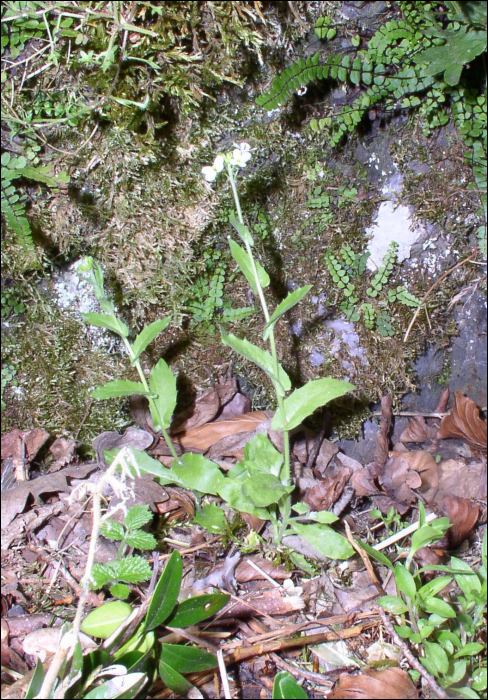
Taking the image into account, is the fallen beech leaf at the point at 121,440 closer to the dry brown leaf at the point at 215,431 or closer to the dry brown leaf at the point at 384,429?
the dry brown leaf at the point at 215,431

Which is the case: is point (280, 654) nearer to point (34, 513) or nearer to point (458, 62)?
point (34, 513)

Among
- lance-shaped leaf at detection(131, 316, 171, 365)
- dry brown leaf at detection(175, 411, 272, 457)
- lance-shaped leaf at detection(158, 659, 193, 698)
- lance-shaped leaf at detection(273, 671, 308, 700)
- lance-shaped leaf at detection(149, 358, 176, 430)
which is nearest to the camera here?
lance-shaped leaf at detection(273, 671, 308, 700)

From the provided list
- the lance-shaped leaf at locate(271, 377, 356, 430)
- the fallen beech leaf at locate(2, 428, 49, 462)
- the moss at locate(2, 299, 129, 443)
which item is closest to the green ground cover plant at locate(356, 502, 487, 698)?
the lance-shaped leaf at locate(271, 377, 356, 430)

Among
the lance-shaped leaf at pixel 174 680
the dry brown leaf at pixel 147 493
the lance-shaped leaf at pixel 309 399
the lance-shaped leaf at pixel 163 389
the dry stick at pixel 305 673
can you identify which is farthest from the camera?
the dry brown leaf at pixel 147 493

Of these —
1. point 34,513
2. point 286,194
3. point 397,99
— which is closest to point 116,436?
point 34,513

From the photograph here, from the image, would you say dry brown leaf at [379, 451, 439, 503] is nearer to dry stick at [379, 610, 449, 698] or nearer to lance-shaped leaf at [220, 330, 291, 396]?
dry stick at [379, 610, 449, 698]

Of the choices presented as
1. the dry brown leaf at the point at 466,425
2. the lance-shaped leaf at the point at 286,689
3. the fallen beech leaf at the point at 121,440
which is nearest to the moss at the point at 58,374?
the fallen beech leaf at the point at 121,440

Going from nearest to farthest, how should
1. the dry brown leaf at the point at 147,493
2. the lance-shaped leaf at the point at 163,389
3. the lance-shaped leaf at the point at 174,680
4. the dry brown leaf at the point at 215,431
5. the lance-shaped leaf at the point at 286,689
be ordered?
the lance-shaped leaf at the point at 286,689
the lance-shaped leaf at the point at 174,680
the lance-shaped leaf at the point at 163,389
the dry brown leaf at the point at 147,493
the dry brown leaf at the point at 215,431
